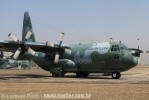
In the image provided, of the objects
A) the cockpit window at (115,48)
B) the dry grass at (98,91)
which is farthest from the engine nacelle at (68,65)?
the dry grass at (98,91)

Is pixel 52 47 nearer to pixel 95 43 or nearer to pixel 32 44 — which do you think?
pixel 32 44

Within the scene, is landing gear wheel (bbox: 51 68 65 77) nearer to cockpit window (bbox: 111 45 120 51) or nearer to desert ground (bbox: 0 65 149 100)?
cockpit window (bbox: 111 45 120 51)

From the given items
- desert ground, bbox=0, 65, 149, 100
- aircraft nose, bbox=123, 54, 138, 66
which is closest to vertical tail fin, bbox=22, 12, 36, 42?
aircraft nose, bbox=123, 54, 138, 66

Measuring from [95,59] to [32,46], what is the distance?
31.4 ft

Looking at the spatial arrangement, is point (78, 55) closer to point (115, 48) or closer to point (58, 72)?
point (58, 72)

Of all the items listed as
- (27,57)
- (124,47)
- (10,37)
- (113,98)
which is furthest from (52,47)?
(113,98)

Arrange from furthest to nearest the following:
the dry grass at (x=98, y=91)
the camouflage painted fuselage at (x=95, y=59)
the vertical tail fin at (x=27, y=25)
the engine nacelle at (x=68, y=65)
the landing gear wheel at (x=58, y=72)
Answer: the vertical tail fin at (x=27, y=25) < the landing gear wheel at (x=58, y=72) < the engine nacelle at (x=68, y=65) < the camouflage painted fuselage at (x=95, y=59) < the dry grass at (x=98, y=91)

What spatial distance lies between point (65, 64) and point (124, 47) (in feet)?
34.2

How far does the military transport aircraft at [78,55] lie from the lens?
34.3 m

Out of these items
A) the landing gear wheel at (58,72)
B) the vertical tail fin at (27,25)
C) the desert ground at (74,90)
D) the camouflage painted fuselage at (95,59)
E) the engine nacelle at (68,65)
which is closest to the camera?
the desert ground at (74,90)

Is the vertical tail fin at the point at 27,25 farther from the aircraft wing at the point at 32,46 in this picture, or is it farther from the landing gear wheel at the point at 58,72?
the landing gear wheel at the point at 58,72

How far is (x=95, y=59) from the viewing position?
36.6 metres

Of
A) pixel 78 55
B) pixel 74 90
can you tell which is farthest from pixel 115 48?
pixel 74 90

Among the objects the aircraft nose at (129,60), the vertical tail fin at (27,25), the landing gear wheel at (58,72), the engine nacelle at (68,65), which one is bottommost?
the landing gear wheel at (58,72)
